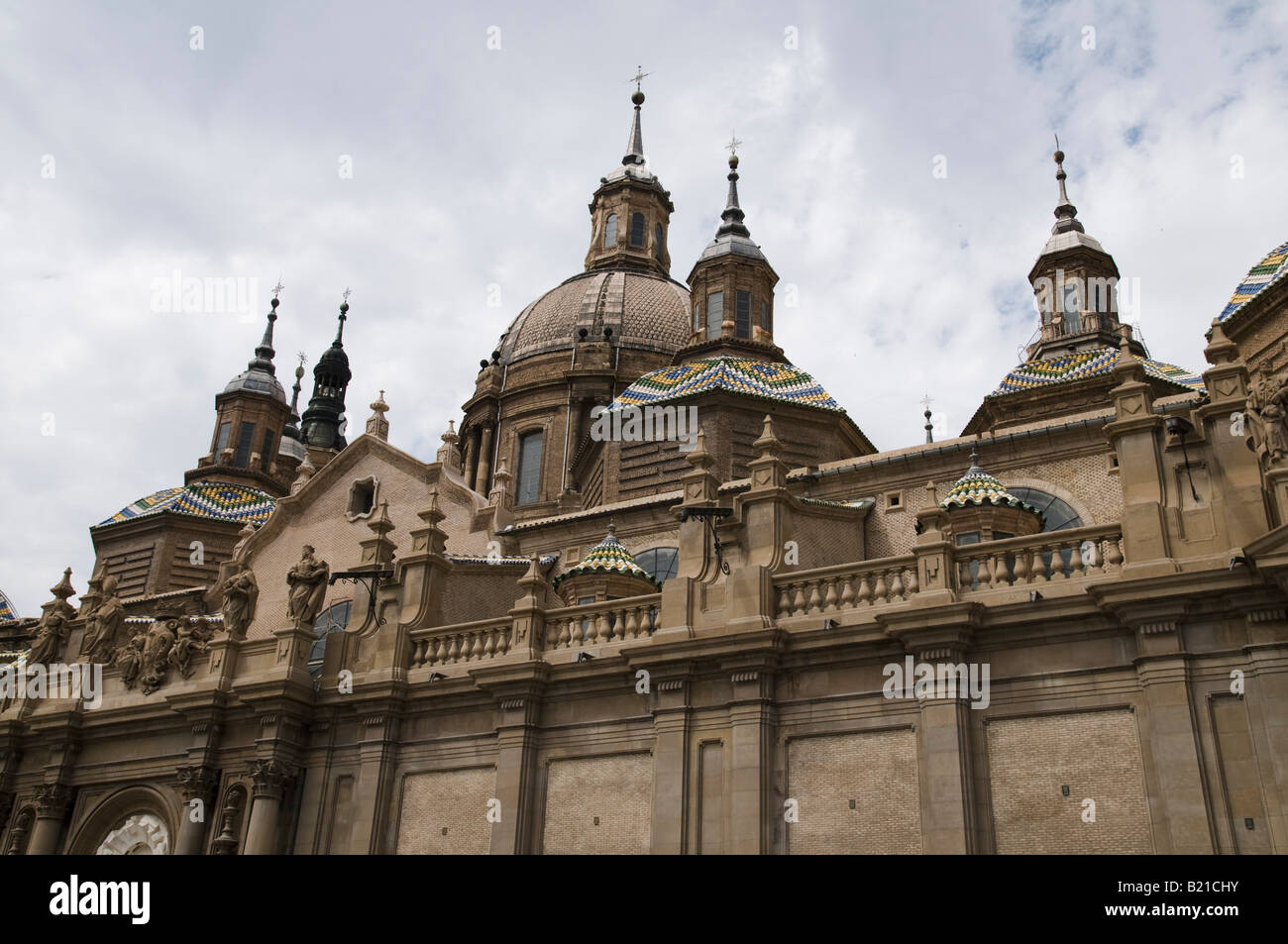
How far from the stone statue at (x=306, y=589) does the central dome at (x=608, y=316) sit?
98.1 ft

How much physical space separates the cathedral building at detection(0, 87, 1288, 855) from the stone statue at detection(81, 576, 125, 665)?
76 mm

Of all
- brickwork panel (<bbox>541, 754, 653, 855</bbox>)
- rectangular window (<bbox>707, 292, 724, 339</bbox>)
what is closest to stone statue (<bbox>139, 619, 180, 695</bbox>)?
brickwork panel (<bbox>541, 754, 653, 855</bbox>)

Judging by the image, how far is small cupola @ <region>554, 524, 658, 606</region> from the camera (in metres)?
26.2

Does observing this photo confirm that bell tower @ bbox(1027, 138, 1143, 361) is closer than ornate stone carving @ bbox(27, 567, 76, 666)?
No

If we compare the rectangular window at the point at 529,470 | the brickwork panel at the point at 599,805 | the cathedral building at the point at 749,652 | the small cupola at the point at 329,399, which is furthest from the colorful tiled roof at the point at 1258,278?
the small cupola at the point at 329,399

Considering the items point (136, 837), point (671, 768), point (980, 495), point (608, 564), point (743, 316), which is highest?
point (743, 316)

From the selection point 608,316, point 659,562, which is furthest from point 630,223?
point 659,562

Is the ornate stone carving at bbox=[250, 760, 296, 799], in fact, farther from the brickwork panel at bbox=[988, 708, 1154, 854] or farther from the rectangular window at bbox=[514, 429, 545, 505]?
the rectangular window at bbox=[514, 429, 545, 505]

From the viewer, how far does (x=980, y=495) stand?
23703mm

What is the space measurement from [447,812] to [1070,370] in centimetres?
2363

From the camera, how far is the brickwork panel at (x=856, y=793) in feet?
58.6

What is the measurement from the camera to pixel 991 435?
2705 centimetres

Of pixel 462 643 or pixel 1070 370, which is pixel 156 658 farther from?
pixel 1070 370
